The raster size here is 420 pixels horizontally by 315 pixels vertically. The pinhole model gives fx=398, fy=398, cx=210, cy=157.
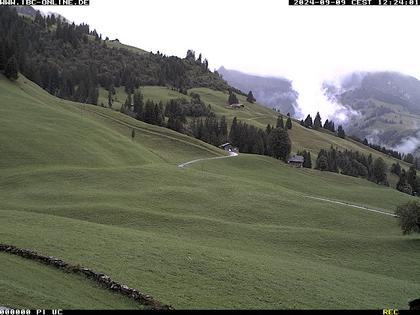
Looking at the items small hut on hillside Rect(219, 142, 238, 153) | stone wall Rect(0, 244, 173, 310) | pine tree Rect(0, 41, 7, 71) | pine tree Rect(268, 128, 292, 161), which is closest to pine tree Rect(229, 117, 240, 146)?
small hut on hillside Rect(219, 142, 238, 153)

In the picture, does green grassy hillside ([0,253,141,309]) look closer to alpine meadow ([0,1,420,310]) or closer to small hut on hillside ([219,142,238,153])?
alpine meadow ([0,1,420,310])

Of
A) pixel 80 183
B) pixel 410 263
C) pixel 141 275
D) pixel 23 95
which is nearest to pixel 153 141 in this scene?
pixel 23 95

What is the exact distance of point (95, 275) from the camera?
26.5 metres

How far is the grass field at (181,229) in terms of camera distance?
100 feet

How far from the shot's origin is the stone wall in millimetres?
24172

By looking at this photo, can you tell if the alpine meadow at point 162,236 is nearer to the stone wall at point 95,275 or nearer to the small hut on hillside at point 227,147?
the stone wall at point 95,275

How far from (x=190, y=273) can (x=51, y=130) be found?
227ft

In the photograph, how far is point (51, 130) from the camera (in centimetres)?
8956

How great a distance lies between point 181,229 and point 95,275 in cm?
2219

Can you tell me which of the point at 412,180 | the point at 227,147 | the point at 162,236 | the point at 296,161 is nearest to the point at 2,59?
the point at 227,147

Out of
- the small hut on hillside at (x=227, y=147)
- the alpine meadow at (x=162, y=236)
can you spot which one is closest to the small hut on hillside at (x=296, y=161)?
the small hut on hillside at (x=227, y=147)

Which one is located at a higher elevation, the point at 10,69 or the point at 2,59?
the point at 2,59

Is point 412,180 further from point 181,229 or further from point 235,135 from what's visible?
point 181,229

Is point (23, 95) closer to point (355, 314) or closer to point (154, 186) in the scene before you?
point (154, 186)
